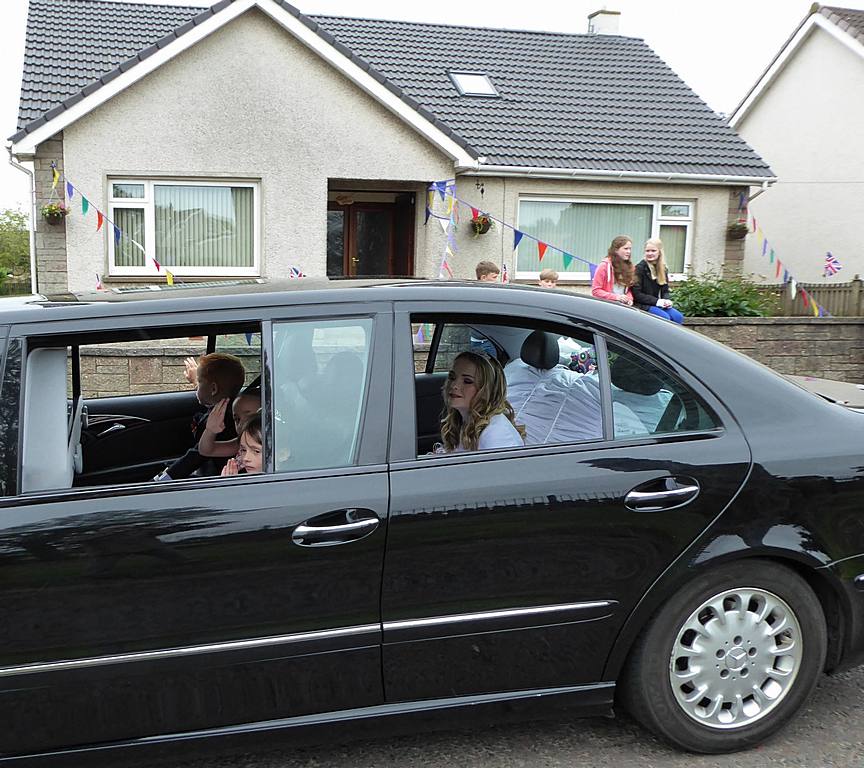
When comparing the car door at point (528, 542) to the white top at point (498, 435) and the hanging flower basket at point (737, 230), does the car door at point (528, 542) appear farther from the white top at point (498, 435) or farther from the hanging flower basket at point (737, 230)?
the hanging flower basket at point (737, 230)

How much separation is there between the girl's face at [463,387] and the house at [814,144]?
16.4m

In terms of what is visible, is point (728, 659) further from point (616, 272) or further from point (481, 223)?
point (481, 223)

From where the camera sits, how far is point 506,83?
52.5ft

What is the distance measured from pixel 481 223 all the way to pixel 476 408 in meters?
10.4

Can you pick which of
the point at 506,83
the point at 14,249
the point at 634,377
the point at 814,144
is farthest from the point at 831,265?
the point at 14,249

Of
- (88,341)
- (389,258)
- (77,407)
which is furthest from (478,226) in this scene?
(88,341)

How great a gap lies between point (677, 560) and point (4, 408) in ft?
7.05

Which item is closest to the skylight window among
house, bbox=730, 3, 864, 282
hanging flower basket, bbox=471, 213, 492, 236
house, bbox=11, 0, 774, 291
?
house, bbox=11, 0, 774, 291

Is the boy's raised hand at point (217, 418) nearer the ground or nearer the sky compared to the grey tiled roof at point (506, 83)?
nearer the ground

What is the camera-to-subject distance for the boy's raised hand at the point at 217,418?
407 centimetres

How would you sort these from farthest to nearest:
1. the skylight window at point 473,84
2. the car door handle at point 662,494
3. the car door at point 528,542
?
the skylight window at point 473,84 < the car door handle at point 662,494 < the car door at point 528,542

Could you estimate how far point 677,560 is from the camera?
2.96 metres

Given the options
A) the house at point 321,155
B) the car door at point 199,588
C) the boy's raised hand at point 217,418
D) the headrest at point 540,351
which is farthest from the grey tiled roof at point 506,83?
the car door at point 199,588

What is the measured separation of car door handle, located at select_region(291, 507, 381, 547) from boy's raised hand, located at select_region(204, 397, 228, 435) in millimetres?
1498
